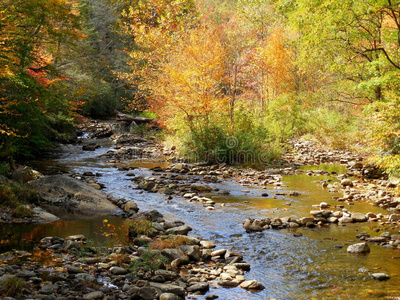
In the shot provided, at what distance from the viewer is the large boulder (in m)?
8.23

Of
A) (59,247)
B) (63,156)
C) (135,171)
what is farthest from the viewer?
(63,156)

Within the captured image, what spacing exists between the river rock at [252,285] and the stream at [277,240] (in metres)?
0.07

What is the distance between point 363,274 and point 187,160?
1052 centimetres

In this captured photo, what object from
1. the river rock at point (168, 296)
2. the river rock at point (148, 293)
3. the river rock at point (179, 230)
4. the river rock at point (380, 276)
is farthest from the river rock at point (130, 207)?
the river rock at point (380, 276)

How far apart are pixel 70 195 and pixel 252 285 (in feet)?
17.6

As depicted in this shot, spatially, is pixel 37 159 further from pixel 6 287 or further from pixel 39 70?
pixel 6 287

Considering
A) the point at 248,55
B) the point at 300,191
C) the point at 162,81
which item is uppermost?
the point at 248,55

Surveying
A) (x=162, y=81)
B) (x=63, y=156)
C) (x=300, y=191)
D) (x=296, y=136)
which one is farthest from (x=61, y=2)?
(x=296, y=136)

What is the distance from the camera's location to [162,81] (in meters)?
17.6

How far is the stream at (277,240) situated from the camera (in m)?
4.70

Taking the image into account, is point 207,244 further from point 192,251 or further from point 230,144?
point 230,144

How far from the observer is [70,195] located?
8.48 metres

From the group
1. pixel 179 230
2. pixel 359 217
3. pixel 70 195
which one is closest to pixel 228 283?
pixel 179 230

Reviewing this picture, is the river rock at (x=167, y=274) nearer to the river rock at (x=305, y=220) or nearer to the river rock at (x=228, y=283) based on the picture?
the river rock at (x=228, y=283)
